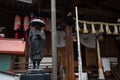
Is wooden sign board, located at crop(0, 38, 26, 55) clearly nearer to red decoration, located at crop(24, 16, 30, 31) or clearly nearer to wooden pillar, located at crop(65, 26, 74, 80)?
red decoration, located at crop(24, 16, 30, 31)

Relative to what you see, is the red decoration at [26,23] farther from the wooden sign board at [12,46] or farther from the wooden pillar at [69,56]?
the wooden pillar at [69,56]

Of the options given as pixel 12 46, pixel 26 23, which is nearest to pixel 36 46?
pixel 12 46

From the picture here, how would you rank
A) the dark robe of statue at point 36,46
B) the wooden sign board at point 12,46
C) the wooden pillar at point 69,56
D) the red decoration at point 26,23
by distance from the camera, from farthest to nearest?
the red decoration at point 26,23, the wooden sign board at point 12,46, the wooden pillar at point 69,56, the dark robe of statue at point 36,46

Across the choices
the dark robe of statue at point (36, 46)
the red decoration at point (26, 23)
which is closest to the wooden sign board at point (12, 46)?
the red decoration at point (26, 23)

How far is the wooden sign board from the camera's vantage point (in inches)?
405

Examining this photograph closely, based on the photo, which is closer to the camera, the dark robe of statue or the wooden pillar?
the dark robe of statue

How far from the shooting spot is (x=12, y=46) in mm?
10469

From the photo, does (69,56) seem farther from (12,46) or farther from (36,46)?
(36,46)

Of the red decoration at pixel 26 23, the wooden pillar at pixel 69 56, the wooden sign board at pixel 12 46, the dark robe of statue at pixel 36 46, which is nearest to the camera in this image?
the dark robe of statue at pixel 36 46

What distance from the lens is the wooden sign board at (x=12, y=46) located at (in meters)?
10.3

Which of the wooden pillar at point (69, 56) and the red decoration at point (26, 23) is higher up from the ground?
the red decoration at point (26, 23)

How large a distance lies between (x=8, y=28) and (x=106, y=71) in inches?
250

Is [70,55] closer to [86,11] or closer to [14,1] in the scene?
[86,11]

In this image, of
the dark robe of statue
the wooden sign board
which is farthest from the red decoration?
the dark robe of statue
